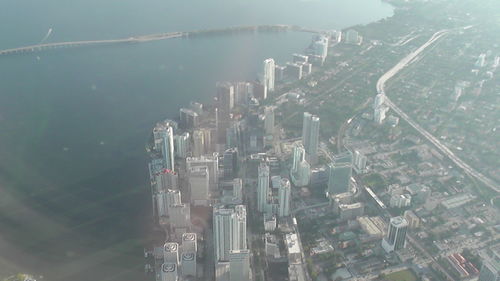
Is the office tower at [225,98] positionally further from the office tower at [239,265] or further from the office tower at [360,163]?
the office tower at [239,265]

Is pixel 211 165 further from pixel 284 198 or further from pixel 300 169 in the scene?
pixel 300 169

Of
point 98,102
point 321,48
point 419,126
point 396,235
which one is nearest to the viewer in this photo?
point 396,235

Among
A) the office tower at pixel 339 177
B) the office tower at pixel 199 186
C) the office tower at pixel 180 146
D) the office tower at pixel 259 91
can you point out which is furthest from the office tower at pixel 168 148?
the office tower at pixel 259 91

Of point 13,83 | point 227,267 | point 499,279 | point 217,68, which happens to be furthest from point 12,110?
point 499,279

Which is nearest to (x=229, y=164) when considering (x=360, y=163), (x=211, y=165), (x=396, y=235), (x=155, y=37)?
(x=211, y=165)

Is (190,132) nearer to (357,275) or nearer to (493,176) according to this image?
(357,275)
